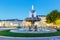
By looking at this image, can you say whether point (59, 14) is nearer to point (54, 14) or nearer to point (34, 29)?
point (54, 14)

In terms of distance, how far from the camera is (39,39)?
12.5m

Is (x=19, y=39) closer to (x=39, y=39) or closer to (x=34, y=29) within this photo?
(x=39, y=39)

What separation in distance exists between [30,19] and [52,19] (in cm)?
3322

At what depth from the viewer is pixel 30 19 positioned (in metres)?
20.2

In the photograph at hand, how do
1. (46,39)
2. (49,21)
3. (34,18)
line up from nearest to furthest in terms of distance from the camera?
(46,39)
(34,18)
(49,21)

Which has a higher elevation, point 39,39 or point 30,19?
point 30,19

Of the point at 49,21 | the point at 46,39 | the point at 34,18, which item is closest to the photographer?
the point at 46,39

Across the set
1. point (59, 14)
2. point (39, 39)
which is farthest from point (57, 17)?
point (39, 39)

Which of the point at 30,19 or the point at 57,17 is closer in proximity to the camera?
the point at 30,19

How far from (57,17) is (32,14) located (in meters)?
32.2

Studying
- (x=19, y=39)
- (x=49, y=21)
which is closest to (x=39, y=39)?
(x=19, y=39)

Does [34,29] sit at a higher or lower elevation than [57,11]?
lower

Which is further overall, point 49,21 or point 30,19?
point 49,21

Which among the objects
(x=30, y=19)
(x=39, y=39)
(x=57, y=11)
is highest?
(x=57, y=11)
